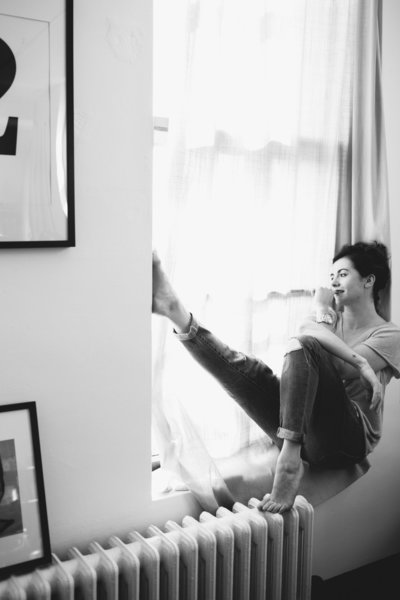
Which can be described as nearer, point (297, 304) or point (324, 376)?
point (324, 376)

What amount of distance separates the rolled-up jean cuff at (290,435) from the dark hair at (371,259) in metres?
0.59

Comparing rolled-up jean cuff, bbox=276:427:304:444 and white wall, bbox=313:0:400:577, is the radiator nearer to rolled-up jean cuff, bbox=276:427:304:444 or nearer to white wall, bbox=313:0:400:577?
rolled-up jean cuff, bbox=276:427:304:444

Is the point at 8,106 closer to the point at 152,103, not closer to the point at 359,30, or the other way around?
the point at 152,103

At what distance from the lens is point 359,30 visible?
2057mm

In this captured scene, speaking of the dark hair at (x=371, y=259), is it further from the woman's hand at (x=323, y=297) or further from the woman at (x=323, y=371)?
the woman's hand at (x=323, y=297)

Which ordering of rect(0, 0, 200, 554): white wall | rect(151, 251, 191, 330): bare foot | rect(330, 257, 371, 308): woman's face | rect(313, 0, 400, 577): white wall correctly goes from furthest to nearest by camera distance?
rect(313, 0, 400, 577): white wall → rect(330, 257, 371, 308): woman's face → rect(151, 251, 191, 330): bare foot → rect(0, 0, 200, 554): white wall

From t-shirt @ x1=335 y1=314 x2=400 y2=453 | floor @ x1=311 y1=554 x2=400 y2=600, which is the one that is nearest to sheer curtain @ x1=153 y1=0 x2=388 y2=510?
t-shirt @ x1=335 y1=314 x2=400 y2=453

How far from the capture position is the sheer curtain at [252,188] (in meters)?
1.75

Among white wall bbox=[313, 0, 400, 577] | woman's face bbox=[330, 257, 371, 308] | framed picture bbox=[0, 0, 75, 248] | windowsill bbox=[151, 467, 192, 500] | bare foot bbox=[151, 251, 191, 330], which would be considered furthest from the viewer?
white wall bbox=[313, 0, 400, 577]

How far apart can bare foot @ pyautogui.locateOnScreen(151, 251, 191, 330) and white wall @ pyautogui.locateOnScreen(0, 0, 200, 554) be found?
0.05 m

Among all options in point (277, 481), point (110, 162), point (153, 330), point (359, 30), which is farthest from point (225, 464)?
point (359, 30)

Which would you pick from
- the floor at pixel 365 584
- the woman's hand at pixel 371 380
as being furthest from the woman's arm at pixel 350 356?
the floor at pixel 365 584

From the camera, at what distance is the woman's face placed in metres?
2.04

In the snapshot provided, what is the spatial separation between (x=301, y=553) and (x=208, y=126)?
4.45ft
